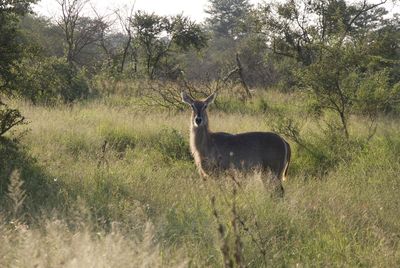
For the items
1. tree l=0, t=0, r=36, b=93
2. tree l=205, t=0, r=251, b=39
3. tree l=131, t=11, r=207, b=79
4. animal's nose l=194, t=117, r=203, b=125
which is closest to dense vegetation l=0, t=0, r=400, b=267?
tree l=0, t=0, r=36, b=93

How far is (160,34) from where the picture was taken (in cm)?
2045

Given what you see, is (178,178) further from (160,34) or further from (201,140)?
(160,34)

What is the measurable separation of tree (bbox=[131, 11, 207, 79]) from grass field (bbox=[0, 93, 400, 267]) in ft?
34.8

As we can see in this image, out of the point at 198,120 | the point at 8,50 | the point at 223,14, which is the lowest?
the point at 198,120

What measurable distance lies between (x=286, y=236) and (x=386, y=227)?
1.08 meters

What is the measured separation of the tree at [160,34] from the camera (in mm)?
19844

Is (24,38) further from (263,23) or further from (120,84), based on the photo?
(263,23)

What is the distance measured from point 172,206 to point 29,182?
178cm

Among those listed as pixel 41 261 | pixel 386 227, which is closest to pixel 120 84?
pixel 386 227

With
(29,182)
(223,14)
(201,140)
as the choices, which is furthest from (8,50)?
(223,14)

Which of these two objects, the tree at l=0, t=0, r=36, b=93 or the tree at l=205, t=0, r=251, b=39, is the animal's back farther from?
the tree at l=205, t=0, r=251, b=39

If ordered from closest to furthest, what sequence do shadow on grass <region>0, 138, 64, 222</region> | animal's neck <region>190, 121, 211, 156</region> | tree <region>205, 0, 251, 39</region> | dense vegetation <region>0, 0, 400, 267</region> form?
dense vegetation <region>0, 0, 400, 267</region>
shadow on grass <region>0, 138, 64, 222</region>
animal's neck <region>190, 121, 211, 156</region>
tree <region>205, 0, 251, 39</region>

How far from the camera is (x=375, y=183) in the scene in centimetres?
628

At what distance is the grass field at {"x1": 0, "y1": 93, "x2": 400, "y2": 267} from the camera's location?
3.38 m
